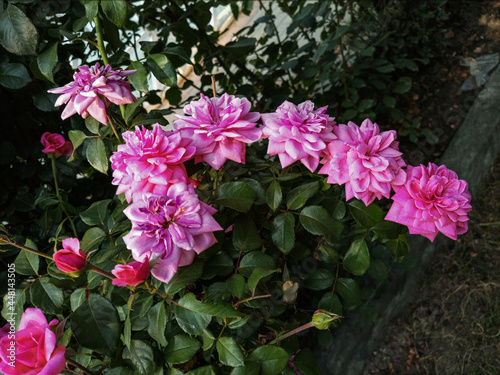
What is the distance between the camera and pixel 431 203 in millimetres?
786

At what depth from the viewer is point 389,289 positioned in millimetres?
1666

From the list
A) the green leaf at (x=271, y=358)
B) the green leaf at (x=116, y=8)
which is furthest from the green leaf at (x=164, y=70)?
the green leaf at (x=271, y=358)

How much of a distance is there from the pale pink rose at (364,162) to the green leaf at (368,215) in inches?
2.7

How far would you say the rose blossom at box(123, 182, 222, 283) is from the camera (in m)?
0.63

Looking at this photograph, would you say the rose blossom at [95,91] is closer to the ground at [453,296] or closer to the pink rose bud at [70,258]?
the pink rose bud at [70,258]

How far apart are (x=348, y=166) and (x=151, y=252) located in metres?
0.37

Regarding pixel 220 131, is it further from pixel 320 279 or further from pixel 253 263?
pixel 320 279

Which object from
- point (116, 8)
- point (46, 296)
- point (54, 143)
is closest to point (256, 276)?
point (46, 296)

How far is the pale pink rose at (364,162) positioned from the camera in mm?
769

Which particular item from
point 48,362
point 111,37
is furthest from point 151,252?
point 111,37

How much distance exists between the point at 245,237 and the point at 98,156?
0.34 m

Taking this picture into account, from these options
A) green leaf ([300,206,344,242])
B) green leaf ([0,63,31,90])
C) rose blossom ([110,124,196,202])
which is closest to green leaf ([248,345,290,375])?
green leaf ([300,206,344,242])

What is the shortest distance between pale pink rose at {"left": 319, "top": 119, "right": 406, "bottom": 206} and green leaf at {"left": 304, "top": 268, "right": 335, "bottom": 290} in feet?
1.17

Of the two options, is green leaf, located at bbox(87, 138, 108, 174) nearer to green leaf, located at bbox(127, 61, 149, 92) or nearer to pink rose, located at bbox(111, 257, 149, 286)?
green leaf, located at bbox(127, 61, 149, 92)
